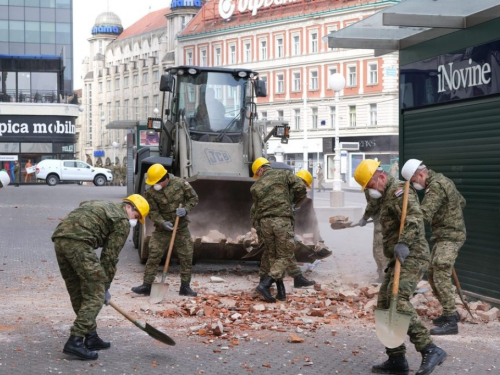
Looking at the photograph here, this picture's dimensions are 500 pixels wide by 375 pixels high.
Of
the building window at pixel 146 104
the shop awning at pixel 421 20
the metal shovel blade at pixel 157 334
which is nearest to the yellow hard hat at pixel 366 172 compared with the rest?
the metal shovel blade at pixel 157 334

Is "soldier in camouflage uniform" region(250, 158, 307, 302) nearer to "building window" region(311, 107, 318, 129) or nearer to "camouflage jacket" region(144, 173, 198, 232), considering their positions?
"camouflage jacket" region(144, 173, 198, 232)

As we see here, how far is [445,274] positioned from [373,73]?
54.3m

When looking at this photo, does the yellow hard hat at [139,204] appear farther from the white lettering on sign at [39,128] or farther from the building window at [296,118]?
the building window at [296,118]

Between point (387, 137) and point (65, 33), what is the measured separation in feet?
87.9

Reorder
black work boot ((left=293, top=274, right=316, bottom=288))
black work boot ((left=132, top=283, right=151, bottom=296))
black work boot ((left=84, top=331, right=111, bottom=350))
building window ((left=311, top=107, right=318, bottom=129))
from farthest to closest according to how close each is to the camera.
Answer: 1. building window ((left=311, top=107, right=318, bottom=129))
2. black work boot ((left=293, top=274, right=316, bottom=288))
3. black work boot ((left=132, top=283, right=151, bottom=296))
4. black work boot ((left=84, top=331, right=111, bottom=350))

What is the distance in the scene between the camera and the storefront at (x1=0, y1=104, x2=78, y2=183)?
56969 millimetres

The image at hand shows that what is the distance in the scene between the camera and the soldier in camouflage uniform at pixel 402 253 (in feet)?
22.8

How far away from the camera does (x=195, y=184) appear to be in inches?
521

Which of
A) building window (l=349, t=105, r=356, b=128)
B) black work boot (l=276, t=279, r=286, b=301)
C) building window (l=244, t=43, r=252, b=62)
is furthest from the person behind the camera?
building window (l=244, t=43, r=252, b=62)

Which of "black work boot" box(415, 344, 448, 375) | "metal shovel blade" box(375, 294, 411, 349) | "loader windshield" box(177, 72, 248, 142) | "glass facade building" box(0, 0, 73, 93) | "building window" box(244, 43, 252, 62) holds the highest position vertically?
"glass facade building" box(0, 0, 73, 93)

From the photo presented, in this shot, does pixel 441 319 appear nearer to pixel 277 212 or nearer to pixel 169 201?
pixel 277 212

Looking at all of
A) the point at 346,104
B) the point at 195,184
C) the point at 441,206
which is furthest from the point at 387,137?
the point at 441,206

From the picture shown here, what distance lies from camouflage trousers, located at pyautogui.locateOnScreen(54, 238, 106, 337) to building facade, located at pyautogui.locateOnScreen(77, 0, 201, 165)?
7066 cm

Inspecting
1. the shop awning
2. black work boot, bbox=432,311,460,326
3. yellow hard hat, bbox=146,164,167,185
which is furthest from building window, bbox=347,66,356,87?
black work boot, bbox=432,311,460,326
